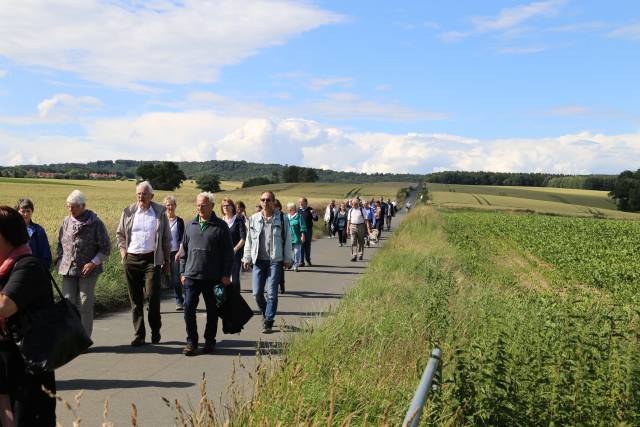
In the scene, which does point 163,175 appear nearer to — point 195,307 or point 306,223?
point 306,223

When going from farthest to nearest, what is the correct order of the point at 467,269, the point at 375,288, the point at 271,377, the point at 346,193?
the point at 346,193, the point at 467,269, the point at 375,288, the point at 271,377

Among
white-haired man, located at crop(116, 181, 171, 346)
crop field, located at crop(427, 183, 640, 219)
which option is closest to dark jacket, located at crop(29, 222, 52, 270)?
white-haired man, located at crop(116, 181, 171, 346)

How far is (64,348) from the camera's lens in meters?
4.11

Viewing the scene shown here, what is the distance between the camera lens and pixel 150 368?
741 centimetres

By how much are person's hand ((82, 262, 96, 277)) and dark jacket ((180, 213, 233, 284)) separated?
1.08m

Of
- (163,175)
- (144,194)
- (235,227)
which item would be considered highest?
(163,175)

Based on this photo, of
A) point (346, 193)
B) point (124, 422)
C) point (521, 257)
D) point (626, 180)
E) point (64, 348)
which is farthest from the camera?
point (346, 193)

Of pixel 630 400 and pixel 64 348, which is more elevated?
pixel 64 348

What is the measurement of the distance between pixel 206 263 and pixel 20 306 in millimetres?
4340

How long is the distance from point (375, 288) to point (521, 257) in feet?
53.3

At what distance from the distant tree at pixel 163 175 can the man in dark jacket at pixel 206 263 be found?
9205cm

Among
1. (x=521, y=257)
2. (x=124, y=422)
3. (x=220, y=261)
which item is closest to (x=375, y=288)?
(x=220, y=261)

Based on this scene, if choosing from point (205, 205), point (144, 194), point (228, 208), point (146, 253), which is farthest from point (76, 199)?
point (228, 208)

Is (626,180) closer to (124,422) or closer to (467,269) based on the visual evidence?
(467,269)
